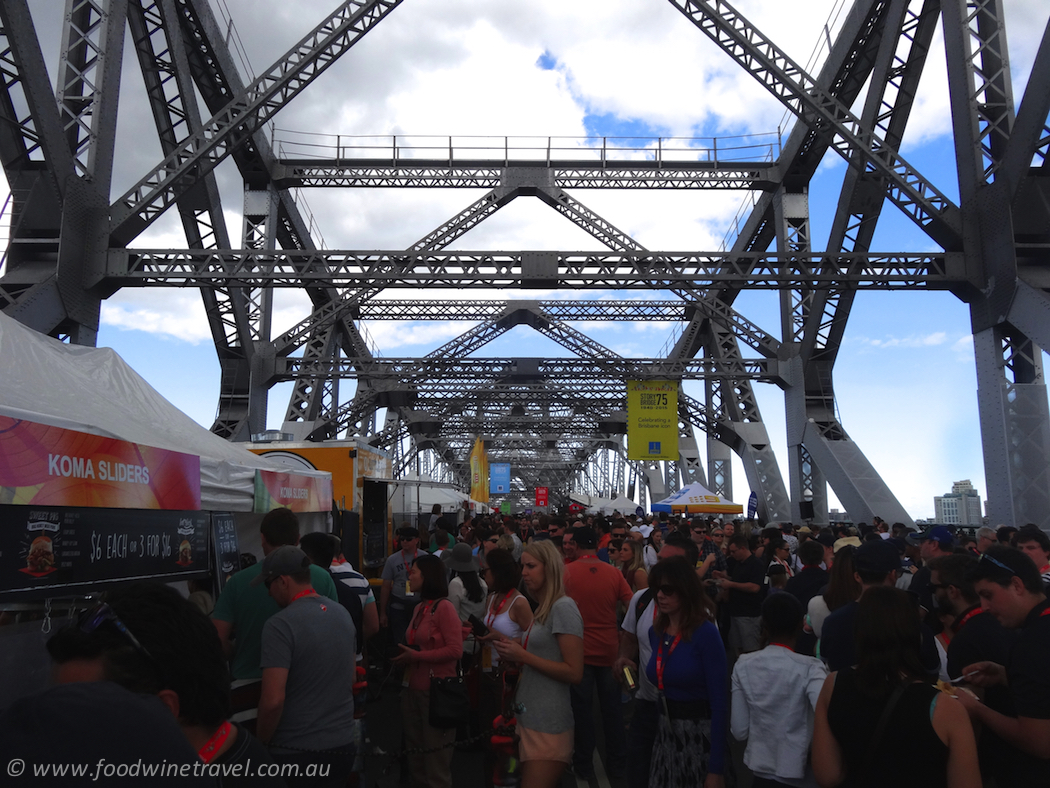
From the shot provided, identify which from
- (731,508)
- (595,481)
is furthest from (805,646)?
(595,481)

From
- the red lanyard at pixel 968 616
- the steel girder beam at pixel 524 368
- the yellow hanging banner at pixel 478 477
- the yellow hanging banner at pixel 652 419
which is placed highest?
the steel girder beam at pixel 524 368

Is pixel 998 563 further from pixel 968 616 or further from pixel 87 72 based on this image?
pixel 87 72

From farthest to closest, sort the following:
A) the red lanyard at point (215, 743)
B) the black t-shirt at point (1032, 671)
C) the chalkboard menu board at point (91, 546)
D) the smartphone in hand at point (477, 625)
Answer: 1. the smartphone in hand at point (477, 625)
2. the chalkboard menu board at point (91, 546)
3. the black t-shirt at point (1032, 671)
4. the red lanyard at point (215, 743)

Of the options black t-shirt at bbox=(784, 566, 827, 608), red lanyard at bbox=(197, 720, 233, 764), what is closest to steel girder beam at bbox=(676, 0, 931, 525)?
black t-shirt at bbox=(784, 566, 827, 608)

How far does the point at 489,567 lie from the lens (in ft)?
17.5

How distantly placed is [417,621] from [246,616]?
1415mm

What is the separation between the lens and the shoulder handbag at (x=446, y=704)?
5180 millimetres

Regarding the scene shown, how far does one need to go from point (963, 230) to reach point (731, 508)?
12109mm

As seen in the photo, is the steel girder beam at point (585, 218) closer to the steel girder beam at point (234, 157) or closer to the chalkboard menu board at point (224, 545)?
the steel girder beam at point (234, 157)

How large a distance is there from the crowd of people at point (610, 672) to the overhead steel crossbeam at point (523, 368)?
A: 18591mm

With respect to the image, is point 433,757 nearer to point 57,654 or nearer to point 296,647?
point 296,647

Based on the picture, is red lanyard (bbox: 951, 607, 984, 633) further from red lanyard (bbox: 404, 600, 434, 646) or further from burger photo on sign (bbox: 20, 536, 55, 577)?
burger photo on sign (bbox: 20, 536, 55, 577)

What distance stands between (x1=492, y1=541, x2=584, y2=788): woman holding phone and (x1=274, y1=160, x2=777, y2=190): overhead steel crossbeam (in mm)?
Answer: 20518

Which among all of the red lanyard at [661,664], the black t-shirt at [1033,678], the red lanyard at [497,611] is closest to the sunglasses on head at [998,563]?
the black t-shirt at [1033,678]
